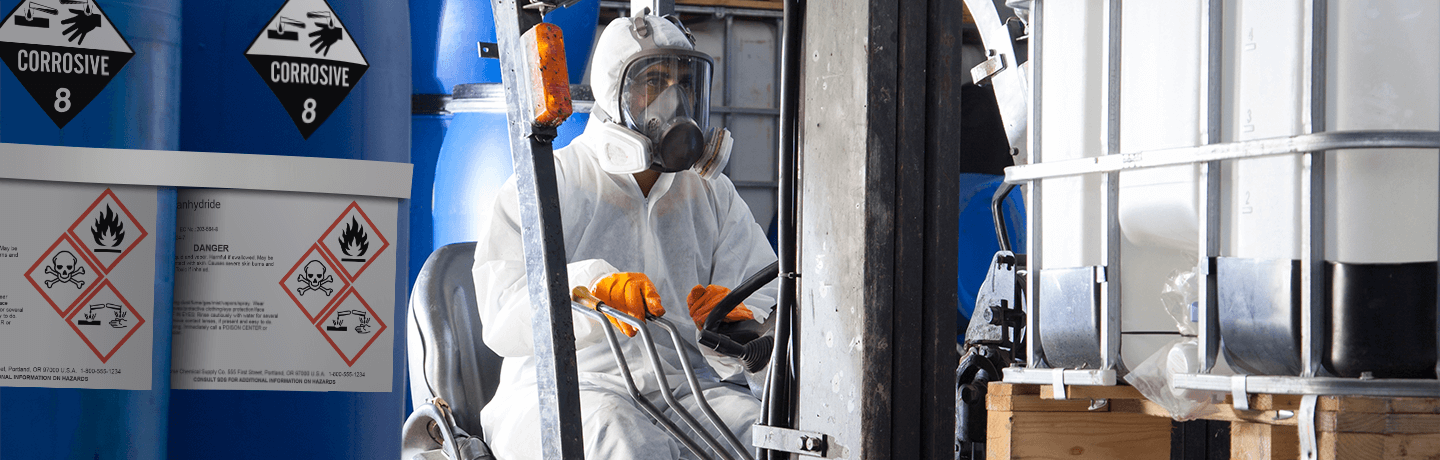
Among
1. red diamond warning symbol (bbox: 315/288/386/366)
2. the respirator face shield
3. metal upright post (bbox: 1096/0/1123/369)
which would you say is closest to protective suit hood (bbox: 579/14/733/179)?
the respirator face shield

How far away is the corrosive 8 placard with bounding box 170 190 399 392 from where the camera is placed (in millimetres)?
2248

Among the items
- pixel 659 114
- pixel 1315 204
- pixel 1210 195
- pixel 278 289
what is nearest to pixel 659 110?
pixel 659 114

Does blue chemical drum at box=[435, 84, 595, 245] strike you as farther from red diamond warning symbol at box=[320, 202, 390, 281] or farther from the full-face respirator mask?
red diamond warning symbol at box=[320, 202, 390, 281]

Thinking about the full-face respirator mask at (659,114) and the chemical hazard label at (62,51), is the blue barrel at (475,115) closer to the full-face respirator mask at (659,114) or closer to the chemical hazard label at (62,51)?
the full-face respirator mask at (659,114)

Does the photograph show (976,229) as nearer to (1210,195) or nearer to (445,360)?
(445,360)

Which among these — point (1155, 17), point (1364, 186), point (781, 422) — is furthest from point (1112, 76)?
point (781, 422)

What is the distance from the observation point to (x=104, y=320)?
216 cm

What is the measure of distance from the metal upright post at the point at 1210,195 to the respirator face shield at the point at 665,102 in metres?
1.38

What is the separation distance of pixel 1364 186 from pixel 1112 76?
0.34 meters

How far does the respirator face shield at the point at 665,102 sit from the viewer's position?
8.28 ft

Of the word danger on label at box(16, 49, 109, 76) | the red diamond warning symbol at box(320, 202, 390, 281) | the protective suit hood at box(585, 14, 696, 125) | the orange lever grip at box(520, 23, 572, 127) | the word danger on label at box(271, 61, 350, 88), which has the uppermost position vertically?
the protective suit hood at box(585, 14, 696, 125)

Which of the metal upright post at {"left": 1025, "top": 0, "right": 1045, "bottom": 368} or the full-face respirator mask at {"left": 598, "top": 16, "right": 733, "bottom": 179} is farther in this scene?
the full-face respirator mask at {"left": 598, "top": 16, "right": 733, "bottom": 179}

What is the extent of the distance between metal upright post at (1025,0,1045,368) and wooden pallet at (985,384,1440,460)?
0.07 m

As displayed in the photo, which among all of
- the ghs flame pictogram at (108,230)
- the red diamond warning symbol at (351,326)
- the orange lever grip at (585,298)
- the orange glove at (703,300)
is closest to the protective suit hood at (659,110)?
the orange glove at (703,300)
